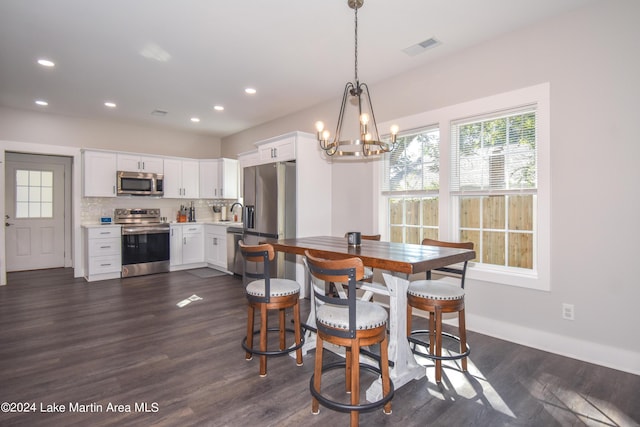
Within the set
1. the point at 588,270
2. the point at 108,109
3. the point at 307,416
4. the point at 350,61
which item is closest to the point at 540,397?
the point at 588,270

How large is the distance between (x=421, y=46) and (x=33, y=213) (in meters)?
7.54

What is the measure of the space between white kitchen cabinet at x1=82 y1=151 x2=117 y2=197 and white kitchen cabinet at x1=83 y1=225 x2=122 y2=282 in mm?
670

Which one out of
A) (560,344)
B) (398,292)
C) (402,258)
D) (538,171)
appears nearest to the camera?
(402,258)

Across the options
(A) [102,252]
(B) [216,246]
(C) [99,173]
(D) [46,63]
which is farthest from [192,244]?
(D) [46,63]

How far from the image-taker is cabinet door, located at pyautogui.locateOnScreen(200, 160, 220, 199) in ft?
23.0

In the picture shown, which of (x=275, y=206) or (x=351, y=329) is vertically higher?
(x=275, y=206)

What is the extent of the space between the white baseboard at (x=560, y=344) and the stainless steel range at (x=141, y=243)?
5.26 meters

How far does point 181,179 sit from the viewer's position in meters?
6.78

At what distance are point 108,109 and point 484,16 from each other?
556 cm

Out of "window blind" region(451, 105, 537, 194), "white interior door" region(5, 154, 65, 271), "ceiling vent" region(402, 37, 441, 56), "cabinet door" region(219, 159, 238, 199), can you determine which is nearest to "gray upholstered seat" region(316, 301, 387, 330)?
"window blind" region(451, 105, 537, 194)

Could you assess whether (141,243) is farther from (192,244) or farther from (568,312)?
(568,312)

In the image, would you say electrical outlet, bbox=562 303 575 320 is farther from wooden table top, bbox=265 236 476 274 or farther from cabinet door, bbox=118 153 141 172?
cabinet door, bbox=118 153 141 172

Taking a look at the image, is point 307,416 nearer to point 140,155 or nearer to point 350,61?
point 350,61

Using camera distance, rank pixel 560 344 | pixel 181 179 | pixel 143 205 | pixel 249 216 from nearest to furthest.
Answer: pixel 560 344
pixel 249 216
pixel 143 205
pixel 181 179
